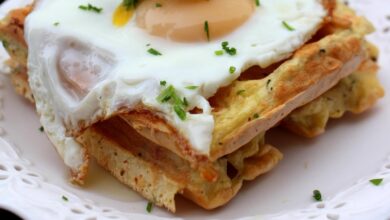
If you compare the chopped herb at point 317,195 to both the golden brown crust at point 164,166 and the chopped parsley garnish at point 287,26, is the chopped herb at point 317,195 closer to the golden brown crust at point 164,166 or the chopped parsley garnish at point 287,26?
the golden brown crust at point 164,166

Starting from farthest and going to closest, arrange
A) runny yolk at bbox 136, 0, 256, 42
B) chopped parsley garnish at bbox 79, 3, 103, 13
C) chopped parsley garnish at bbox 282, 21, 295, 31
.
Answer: chopped parsley garnish at bbox 79, 3, 103, 13
chopped parsley garnish at bbox 282, 21, 295, 31
runny yolk at bbox 136, 0, 256, 42

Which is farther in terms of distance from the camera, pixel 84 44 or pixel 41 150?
pixel 41 150

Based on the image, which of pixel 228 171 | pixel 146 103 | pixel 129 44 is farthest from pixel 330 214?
pixel 129 44

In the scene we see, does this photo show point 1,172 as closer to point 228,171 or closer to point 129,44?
point 129,44

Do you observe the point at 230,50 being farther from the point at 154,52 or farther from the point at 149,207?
the point at 149,207

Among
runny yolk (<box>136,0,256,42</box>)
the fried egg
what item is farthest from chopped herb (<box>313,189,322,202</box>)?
runny yolk (<box>136,0,256,42</box>)

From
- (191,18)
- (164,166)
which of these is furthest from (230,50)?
(164,166)

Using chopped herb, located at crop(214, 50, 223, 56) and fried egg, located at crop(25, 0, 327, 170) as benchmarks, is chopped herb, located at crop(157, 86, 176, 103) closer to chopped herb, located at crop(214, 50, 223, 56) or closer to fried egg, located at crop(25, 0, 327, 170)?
fried egg, located at crop(25, 0, 327, 170)
